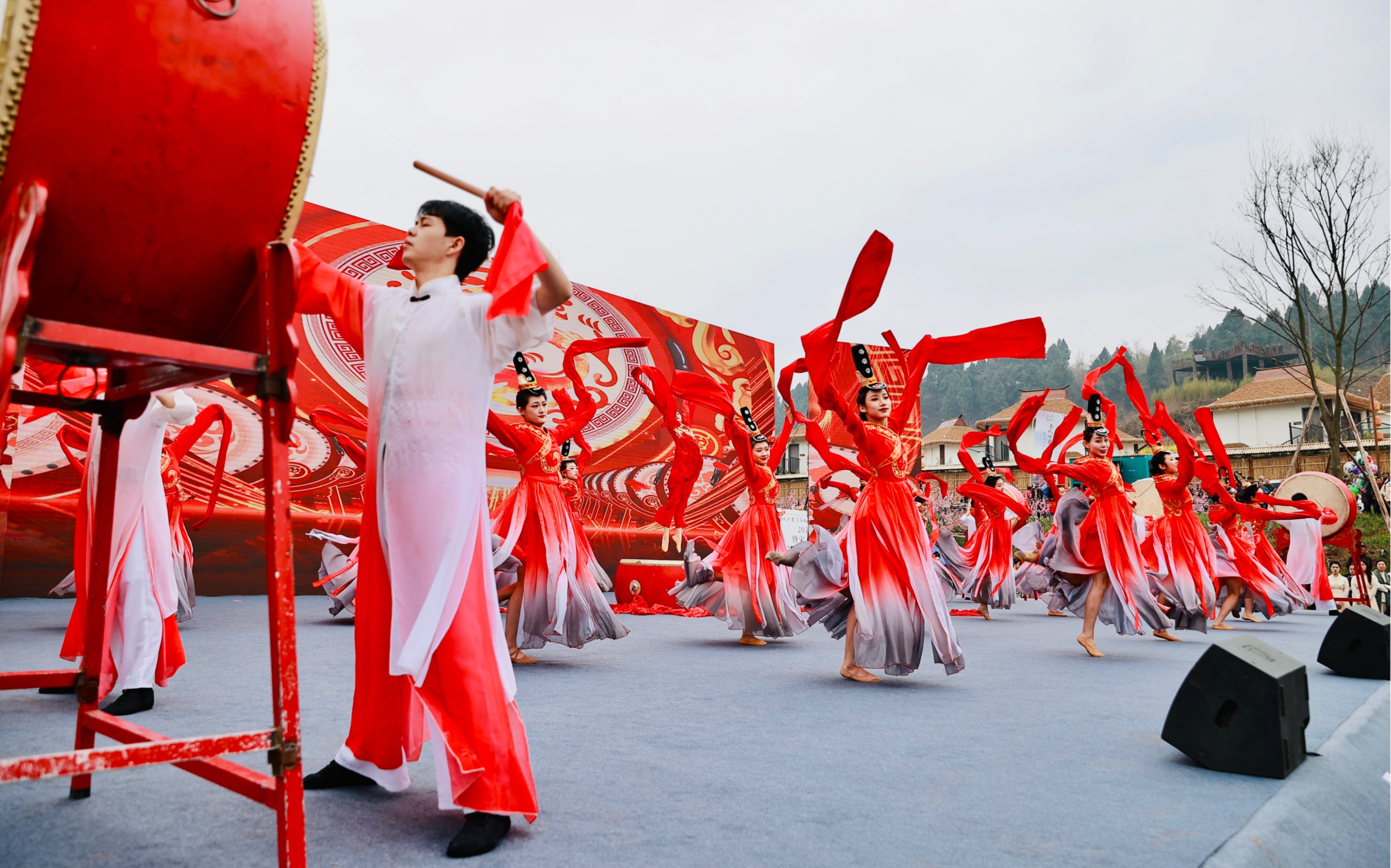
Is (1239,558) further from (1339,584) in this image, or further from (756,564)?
(1339,584)

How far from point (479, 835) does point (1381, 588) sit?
38.1 feet

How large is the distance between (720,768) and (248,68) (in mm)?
1948

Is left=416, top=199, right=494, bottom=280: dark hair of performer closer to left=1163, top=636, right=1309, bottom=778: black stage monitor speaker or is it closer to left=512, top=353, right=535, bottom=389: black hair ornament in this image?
left=1163, top=636, right=1309, bottom=778: black stage monitor speaker

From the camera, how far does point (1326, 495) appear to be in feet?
31.4

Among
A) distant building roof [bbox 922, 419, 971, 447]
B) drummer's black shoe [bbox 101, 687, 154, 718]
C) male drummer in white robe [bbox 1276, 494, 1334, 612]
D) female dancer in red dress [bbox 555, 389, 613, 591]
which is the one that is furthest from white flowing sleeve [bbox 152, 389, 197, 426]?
distant building roof [bbox 922, 419, 971, 447]

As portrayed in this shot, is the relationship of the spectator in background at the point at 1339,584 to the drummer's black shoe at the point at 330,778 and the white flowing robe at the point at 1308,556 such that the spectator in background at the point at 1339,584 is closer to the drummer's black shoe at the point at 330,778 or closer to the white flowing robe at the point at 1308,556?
the white flowing robe at the point at 1308,556

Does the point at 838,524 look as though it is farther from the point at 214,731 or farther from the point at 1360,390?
the point at 1360,390

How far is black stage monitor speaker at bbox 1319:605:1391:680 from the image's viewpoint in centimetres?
423

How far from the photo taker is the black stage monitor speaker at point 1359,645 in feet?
13.9

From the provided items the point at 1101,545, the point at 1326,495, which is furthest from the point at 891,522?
the point at 1326,495

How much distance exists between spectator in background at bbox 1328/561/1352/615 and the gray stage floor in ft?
25.0

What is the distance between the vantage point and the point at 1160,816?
79.9 inches

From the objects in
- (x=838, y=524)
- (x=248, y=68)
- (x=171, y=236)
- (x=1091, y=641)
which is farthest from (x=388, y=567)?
(x=838, y=524)

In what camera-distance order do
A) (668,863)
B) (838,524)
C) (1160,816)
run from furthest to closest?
(838,524), (1160,816), (668,863)
